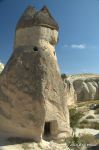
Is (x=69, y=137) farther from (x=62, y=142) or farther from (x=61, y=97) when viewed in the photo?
(x=61, y=97)

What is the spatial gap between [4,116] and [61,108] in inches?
85.7

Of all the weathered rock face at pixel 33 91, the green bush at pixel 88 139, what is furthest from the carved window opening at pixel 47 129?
the green bush at pixel 88 139

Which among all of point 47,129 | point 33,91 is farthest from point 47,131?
point 33,91

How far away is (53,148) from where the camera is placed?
11.2 m

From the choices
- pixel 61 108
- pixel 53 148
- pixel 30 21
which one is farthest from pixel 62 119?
pixel 30 21

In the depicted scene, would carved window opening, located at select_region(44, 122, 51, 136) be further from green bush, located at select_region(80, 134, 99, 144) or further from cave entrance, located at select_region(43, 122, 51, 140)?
green bush, located at select_region(80, 134, 99, 144)

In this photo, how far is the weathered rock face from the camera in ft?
37.3

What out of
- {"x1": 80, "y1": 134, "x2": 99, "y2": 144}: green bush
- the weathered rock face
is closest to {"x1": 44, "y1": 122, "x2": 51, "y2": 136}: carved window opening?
the weathered rock face

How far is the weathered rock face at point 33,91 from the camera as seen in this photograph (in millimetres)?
11375

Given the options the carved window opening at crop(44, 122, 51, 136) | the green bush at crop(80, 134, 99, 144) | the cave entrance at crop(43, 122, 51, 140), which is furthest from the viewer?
the green bush at crop(80, 134, 99, 144)

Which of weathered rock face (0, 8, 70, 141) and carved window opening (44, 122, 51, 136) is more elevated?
weathered rock face (0, 8, 70, 141)

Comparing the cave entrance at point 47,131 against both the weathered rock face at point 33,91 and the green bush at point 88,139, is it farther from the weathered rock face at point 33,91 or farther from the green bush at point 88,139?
the green bush at point 88,139

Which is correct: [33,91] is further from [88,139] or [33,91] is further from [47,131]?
[88,139]

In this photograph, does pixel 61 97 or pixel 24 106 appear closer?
pixel 24 106
